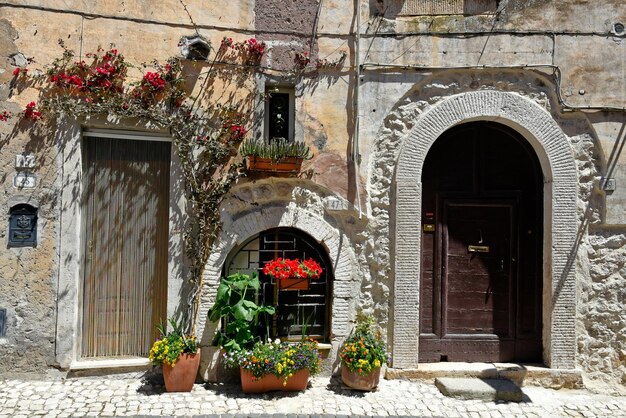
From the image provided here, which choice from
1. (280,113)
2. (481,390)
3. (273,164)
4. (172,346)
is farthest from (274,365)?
(280,113)

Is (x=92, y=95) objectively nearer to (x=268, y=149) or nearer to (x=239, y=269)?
(x=268, y=149)

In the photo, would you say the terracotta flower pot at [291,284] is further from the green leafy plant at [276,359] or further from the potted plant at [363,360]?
the potted plant at [363,360]

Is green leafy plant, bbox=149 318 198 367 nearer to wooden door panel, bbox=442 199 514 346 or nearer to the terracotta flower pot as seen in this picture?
the terracotta flower pot

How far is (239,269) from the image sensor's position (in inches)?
220

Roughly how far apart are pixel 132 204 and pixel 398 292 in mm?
3012

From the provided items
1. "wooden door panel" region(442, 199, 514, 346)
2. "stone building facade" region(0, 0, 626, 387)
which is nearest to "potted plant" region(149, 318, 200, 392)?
"stone building facade" region(0, 0, 626, 387)

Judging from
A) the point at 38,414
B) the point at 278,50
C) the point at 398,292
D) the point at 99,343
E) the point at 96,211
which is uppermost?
the point at 278,50

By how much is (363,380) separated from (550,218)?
8.74ft

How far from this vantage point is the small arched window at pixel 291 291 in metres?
5.52

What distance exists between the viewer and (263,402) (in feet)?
15.7

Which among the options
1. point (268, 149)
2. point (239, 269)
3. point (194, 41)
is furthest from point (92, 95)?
point (239, 269)

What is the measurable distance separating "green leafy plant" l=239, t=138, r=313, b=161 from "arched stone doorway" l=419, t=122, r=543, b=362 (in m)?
1.51

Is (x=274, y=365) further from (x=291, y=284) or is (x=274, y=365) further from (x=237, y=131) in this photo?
(x=237, y=131)

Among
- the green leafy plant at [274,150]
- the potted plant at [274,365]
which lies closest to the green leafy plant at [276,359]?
the potted plant at [274,365]
